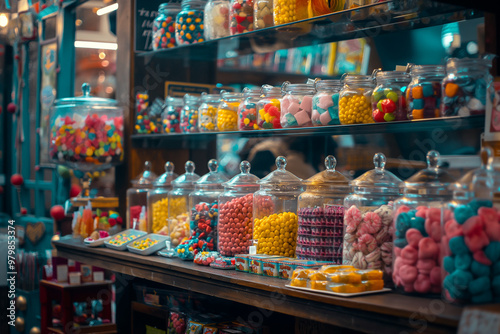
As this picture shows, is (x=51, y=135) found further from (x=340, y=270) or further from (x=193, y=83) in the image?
(x=340, y=270)

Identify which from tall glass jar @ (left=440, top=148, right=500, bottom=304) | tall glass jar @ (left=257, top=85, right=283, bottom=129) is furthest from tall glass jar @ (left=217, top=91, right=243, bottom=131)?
tall glass jar @ (left=440, top=148, right=500, bottom=304)

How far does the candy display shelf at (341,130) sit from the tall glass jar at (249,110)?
4cm

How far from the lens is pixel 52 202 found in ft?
16.9

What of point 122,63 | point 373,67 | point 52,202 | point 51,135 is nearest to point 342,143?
point 373,67

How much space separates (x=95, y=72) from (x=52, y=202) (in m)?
2.42

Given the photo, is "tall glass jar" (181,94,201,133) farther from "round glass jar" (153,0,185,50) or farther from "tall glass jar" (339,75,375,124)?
"tall glass jar" (339,75,375,124)

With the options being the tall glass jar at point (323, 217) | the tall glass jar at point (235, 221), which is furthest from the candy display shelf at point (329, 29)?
the tall glass jar at point (235, 221)

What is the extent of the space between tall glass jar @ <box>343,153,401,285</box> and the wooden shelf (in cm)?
17

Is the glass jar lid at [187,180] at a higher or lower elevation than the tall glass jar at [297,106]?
lower

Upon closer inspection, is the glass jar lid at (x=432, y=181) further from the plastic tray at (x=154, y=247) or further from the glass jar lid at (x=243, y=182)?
the plastic tray at (x=154, y=247)

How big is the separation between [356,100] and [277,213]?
56cm

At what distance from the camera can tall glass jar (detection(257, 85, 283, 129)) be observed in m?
2.68

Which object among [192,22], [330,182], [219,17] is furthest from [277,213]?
[192,22]

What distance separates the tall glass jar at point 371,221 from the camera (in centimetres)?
209
